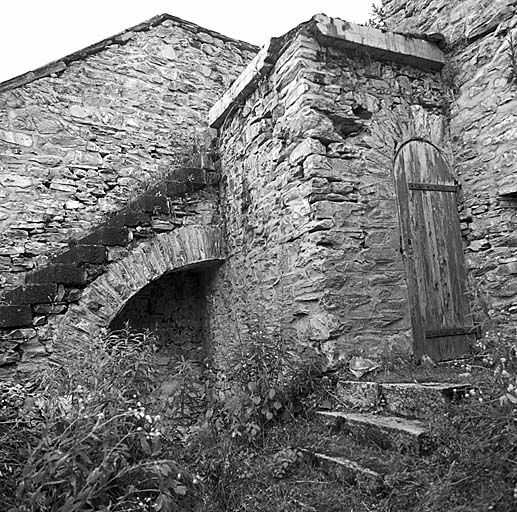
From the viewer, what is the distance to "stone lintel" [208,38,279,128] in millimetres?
4777

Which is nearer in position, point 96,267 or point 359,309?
point 359,309

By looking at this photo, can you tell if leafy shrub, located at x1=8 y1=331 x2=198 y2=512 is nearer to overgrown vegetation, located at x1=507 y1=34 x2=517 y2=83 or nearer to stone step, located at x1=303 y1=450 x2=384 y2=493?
stone step, located at x1=303 y1=450 x2=384 y2=493

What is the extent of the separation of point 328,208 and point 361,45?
1.62 metres

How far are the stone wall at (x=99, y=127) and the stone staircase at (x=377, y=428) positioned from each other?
4.07 metres

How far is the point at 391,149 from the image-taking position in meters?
4.65

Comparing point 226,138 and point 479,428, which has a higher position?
point 226,138

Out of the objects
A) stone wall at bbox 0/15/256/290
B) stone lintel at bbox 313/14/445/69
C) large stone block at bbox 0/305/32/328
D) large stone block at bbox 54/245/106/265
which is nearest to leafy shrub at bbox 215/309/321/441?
large stone block at bbox 54/245/106/265

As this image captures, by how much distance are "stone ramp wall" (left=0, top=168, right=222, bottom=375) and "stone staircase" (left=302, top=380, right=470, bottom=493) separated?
251cm

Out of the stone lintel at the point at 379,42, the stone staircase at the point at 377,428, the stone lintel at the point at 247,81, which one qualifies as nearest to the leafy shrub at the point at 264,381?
the stone staircase at the point at 377,428

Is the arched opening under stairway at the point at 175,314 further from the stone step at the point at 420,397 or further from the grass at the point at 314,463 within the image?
the stone step at the point at 420,397

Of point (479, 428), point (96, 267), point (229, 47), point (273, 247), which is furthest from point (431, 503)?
point (229, 47)

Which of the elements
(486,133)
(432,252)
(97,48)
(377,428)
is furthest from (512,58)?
(97,48)

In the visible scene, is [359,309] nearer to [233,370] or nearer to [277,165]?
[233,370]

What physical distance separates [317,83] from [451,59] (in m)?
1.59
